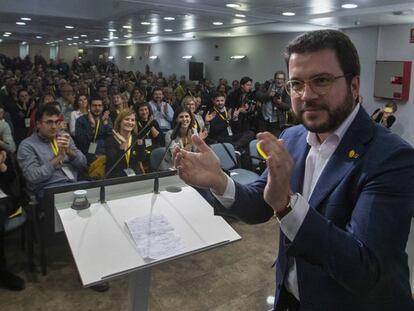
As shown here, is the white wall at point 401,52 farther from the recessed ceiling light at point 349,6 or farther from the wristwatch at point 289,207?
the wristwatch at point 289,207

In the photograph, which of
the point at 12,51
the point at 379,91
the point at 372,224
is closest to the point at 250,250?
the point at 372,224

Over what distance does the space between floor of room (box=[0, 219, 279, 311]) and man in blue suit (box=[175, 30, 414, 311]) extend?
4.77ft

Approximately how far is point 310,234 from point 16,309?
2247 mm

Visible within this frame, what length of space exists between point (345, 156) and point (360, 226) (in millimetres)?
194

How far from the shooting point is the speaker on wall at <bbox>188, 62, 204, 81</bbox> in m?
12.1

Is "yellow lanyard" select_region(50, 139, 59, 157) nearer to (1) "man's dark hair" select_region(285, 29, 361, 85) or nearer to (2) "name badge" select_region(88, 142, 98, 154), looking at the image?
(2) "name badge" select_region(88, 142, 98, 154)

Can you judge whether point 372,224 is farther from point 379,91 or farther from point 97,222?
point 379,91

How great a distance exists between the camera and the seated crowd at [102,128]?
284 centimetres

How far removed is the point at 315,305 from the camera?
0.95 metres

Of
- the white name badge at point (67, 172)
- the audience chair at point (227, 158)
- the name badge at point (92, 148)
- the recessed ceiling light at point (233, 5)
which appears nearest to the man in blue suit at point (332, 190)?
the white name badge at point (67, 172)

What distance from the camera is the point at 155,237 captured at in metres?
1.56

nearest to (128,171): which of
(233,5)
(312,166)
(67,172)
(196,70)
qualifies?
(67,172)

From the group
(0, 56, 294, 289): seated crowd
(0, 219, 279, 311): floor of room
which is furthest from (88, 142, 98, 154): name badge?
(0, 219, 279, 311): floor of room

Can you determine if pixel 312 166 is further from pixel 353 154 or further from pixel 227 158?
pixel 227 158
